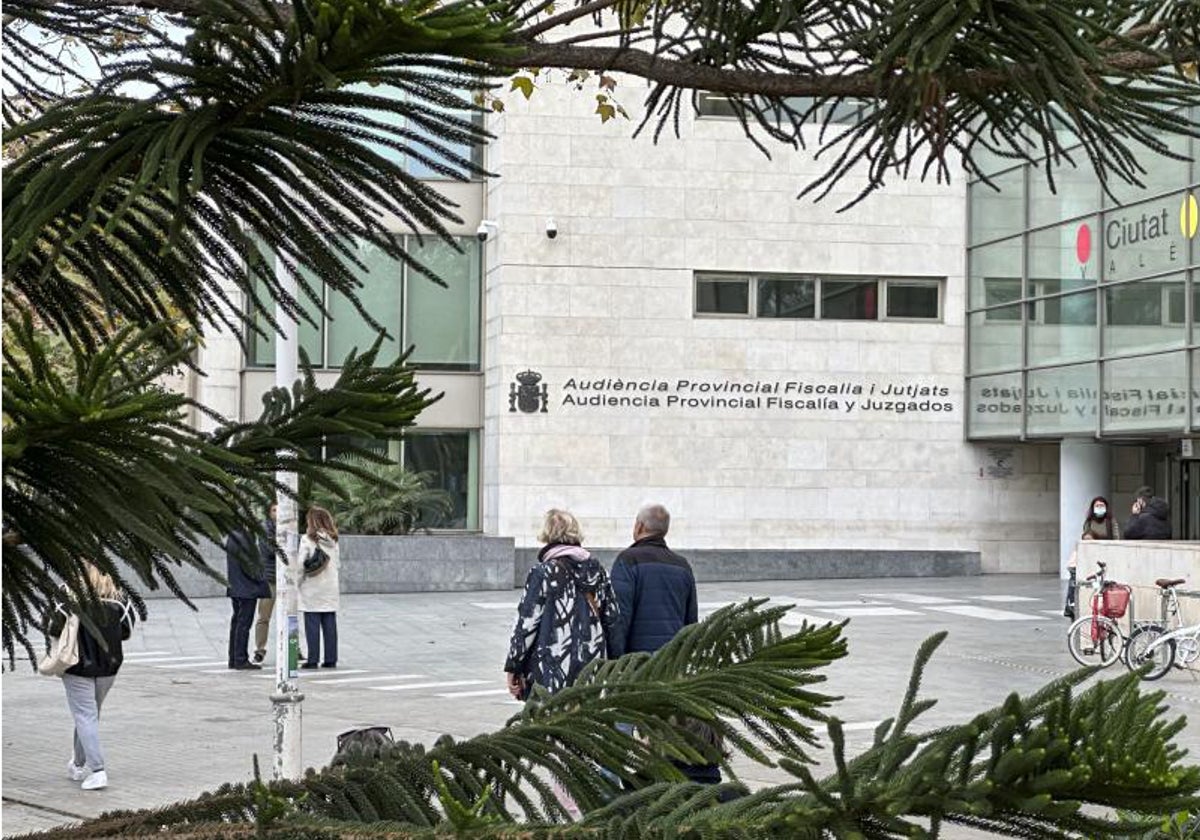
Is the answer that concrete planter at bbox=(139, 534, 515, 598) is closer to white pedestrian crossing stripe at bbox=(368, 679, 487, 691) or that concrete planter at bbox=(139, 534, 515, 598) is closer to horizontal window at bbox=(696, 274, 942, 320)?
horizontal window at bbox=(696, 274, 942, 320)

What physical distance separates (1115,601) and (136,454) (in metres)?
19.2

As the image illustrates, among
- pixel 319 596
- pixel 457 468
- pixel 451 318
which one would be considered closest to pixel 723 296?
pixel 451 318

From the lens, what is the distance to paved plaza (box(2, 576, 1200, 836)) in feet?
39.6

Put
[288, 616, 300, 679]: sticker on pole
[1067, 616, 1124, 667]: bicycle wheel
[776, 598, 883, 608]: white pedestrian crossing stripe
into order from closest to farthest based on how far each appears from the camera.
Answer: [288, 616, 300, 679]: sticker on pole < [1067, 616, 1124, 667]: bicycle wheel < [776, 598, 883, 608]: white pedestrian crossing stripe

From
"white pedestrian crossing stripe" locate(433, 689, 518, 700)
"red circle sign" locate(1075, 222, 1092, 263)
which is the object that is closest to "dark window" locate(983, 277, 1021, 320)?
"red circle sign" locate(1075, 222, 1092, 263)

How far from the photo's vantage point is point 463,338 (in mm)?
35312

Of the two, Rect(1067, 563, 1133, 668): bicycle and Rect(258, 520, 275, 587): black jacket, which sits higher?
Rect(258, 520, 275, 587): black jacket

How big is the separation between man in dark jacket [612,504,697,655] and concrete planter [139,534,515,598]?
2075 cm

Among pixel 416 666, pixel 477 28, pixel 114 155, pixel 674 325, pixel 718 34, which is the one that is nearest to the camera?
pixel 477 28

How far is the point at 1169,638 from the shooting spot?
17.6m

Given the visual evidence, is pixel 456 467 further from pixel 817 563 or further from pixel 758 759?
pixel 758 759

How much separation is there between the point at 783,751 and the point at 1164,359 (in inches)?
1114

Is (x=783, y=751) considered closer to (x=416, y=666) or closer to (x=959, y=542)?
(x=416, y=666)

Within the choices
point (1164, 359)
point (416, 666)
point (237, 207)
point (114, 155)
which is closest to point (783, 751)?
point (237, 207)
